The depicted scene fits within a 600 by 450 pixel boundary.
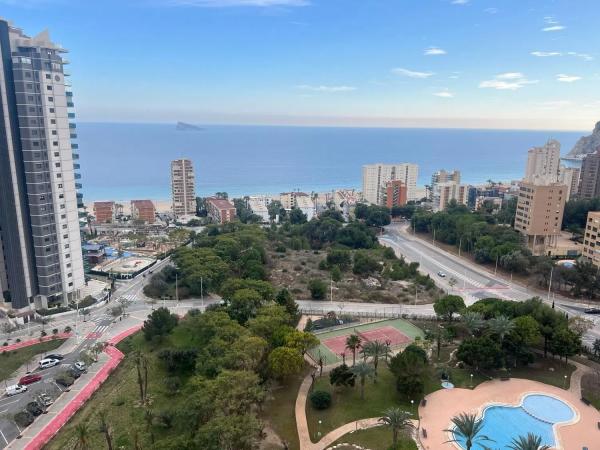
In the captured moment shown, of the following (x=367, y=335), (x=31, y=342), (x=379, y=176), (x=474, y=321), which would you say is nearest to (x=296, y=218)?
(x=379, y=176)

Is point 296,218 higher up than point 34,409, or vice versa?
point 296,218

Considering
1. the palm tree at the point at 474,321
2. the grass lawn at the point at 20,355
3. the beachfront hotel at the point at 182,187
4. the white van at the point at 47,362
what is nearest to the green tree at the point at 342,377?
the palm tree at the point at 474,321

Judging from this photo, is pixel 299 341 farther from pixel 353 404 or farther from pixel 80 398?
pixel 80 398

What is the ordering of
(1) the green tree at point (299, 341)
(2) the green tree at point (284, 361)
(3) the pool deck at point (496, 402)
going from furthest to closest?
(1) the green tree at point (299, 341), (2) the green tree at point (284, 361), (3) the pool deck at point (496, 402)

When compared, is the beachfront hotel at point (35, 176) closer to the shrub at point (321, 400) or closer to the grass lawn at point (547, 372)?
the shrub at point (321, 400)

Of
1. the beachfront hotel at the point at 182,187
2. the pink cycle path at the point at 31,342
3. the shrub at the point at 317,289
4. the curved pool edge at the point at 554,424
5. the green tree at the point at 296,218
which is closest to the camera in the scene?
the curved pool edge at the point at 554,424

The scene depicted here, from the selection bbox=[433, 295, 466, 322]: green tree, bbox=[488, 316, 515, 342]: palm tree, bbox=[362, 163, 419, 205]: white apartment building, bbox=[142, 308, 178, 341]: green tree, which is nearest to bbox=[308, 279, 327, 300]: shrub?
bbox=[433, 295, 466, 322]: green tree

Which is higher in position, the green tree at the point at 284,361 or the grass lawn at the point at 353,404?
the green tree at the point at 284,361
